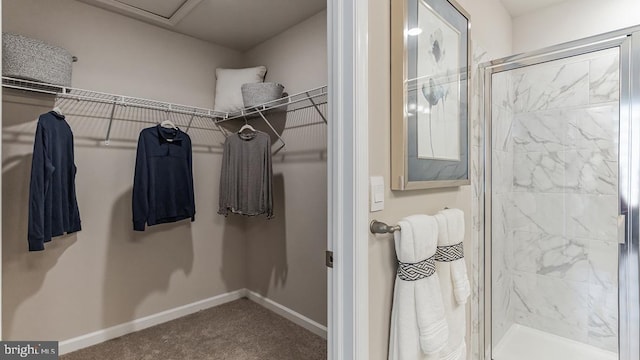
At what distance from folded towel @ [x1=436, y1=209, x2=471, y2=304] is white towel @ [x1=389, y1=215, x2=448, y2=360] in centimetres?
17

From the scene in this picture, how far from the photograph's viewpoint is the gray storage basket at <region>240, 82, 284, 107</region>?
2611 millimetres

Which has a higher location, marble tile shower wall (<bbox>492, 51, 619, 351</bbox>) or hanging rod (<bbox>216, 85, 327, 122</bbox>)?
hanging rod (<bbox>216, 85, 327, 122</bbox>)

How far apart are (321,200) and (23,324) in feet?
6.78

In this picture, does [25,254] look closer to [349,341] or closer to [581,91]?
[349,341]

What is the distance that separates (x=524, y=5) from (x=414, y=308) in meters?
2.41

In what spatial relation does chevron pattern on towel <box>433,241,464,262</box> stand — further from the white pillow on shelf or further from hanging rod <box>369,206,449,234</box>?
the white pillow on shelf

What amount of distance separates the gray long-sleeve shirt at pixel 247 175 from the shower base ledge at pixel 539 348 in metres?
1.86

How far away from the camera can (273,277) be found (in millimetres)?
2904

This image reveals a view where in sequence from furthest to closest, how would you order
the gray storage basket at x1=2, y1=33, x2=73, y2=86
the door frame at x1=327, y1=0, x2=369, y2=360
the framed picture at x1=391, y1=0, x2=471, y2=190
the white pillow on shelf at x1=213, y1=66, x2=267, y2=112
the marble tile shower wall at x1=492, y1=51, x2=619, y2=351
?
the white pillow on shelf at x1=213, y1=66, x2=267, y2=112 < the marble tile shower wall at x1=492, y1=51, x2=619, y2=351 < the gray storage basket at x1=2, y1=33, x2=73, y2=86 < the framed picture at x1=391, y1=0, x2=471, y2=190 < the door frame at x1=327, y1=0, x2=369, y2=360

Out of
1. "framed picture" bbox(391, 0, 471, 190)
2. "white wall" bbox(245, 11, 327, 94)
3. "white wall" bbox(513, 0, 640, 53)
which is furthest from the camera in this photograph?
"white wall" bbox(245, 11, 327, 94)

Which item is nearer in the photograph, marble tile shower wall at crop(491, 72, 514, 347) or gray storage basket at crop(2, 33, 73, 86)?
gray storage basket at crop(2, 33, 73, 86)

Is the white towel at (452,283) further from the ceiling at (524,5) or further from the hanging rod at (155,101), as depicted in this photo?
the ceiling at (524,5)

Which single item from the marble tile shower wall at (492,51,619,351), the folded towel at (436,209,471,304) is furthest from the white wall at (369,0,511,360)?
the marble tile shower wall at (492,51,619,351)

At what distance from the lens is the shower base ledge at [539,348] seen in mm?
2064
